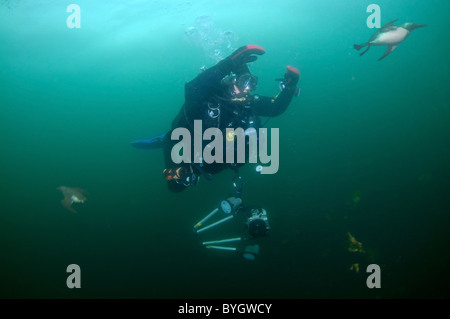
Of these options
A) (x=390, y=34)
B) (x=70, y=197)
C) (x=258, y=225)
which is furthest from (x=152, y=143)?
(x=390, y=34)

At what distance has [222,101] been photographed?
3.77 meters

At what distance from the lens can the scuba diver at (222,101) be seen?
3283 millimetres

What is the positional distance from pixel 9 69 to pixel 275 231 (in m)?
29.5

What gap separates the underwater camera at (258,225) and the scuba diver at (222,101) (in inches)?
39.5

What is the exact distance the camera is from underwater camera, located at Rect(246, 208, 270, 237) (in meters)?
4.04

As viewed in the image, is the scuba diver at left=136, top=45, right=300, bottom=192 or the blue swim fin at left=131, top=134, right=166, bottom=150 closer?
the scuba diver at left=136, top=45, right=300, bottom=192

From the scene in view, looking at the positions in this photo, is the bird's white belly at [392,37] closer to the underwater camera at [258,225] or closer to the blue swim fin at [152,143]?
the underwater camera at [258,225]

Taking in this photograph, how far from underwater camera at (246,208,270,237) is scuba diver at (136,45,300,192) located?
1.00 metres

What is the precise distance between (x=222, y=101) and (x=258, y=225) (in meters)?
2.24

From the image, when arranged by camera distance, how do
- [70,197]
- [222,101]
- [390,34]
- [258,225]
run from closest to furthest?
[222,101] → [390,34] → [258,225] → [70,197]

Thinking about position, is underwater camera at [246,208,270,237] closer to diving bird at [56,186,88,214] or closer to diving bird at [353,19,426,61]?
diving bird at [353,19,426,61]

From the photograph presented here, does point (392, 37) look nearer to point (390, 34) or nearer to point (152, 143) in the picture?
point (390, 34)

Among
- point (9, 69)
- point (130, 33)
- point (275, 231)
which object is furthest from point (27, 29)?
point (275, 231)

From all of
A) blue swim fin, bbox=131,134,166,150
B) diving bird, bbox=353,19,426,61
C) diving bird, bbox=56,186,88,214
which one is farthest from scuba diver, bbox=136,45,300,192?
diving bird, bbox=56,186,88,214
